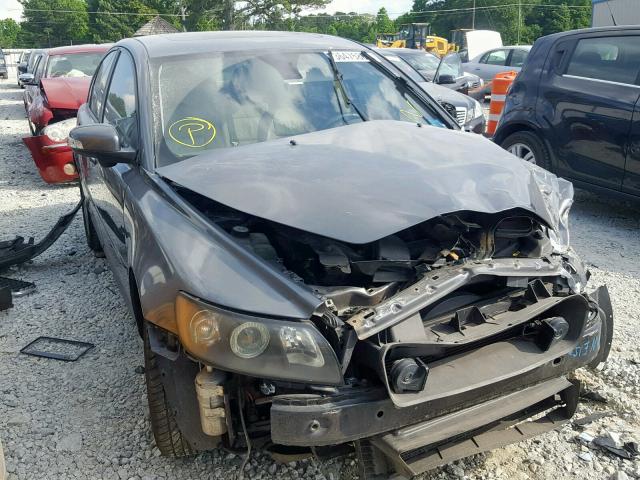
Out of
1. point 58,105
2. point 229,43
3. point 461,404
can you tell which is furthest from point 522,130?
point 58,105

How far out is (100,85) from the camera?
452 cm

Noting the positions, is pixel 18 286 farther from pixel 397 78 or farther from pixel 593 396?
pixel 593 396

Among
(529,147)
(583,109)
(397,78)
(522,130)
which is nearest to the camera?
(397,78)

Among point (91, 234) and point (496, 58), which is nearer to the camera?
point (91, 234)

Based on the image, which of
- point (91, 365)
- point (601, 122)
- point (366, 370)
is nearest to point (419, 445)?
point (366, 370)

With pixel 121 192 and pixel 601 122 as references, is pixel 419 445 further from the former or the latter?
pixel 601 122

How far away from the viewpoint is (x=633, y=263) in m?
4.71

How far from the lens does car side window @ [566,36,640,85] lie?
5.37 meters

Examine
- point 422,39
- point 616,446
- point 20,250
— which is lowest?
point 616,446

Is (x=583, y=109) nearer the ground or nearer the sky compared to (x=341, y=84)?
nearer the ground

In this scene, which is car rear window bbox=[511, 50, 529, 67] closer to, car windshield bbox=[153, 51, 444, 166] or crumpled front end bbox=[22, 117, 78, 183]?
crumpled front end bbox=[22, 117, 78, 183]

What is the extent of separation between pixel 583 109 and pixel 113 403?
4.81m

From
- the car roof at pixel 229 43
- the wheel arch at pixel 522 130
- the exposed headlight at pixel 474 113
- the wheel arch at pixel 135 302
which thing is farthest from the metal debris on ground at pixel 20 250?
the exposed headlight at pixel 474 113

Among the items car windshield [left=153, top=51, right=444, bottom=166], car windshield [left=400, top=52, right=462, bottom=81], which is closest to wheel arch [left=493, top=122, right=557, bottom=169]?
car windshield [left=153, top=51, right=444, bottom=166]
